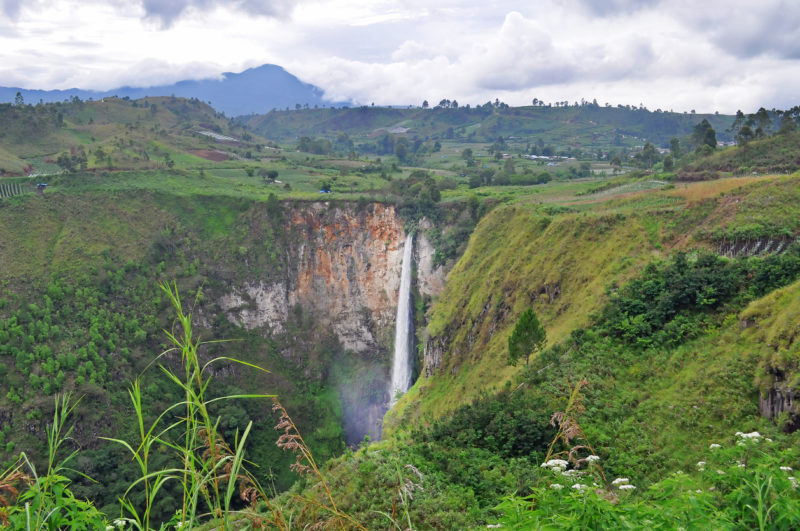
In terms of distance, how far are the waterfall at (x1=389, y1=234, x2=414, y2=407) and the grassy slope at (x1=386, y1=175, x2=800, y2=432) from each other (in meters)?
7.20

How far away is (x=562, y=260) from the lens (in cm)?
2330

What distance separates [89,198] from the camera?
1780 inches

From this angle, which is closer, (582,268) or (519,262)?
(582,268)

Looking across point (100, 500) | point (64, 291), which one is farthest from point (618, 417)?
point (64, 291)

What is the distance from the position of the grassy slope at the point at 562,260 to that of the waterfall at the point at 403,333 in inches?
283

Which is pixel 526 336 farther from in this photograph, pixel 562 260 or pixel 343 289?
pixel 343 289

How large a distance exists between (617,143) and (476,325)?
309ft

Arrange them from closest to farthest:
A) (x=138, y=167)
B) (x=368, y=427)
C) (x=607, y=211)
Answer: (x=607, y=211) → (x=368, y=427) → (x=138, y=167)

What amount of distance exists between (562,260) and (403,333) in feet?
61.5

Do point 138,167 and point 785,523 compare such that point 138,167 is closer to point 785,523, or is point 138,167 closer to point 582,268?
point 582,268

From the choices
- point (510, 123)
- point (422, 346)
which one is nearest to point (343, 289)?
point (422, 346)

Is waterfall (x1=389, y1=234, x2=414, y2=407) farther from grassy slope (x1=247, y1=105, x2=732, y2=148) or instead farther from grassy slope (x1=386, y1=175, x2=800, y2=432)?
grassy slope (x1=247, y1=105, x2=732, y2=148)

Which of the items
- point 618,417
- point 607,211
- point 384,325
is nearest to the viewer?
point 618,417

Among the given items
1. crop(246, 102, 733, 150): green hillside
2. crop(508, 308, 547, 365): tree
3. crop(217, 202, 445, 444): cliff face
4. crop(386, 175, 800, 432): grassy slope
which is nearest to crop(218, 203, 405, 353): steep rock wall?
crop(217, 202, 445, 444): cliff face
